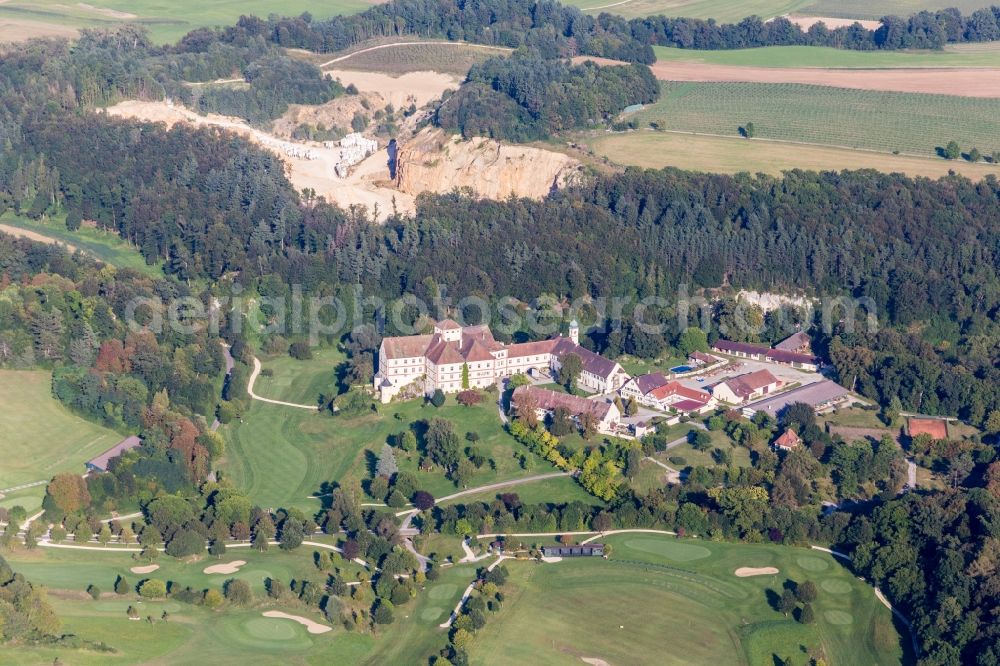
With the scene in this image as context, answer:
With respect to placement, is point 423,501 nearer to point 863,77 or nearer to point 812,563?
point 812,563

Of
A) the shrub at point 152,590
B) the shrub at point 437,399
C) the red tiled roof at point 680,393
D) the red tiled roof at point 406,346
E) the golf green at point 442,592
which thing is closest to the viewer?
the shrub at point 152,590

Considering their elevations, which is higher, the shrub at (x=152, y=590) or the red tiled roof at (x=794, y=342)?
the red tiled roof at (x=794, y=342)

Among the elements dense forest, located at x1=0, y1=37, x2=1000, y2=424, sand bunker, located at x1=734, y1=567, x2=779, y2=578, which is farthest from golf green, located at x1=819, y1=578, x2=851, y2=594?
dense forest, located at x1=0, y1=37, x2=1000, y2=424

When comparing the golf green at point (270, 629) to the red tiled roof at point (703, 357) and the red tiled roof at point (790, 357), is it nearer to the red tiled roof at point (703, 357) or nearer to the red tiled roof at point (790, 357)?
the red tiled roof at point (703, 357)

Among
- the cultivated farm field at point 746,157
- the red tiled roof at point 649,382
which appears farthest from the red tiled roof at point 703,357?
the cultivated farm field at point 746,157

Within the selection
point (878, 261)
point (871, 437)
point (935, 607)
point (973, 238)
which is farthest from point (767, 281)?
point (935, 607)

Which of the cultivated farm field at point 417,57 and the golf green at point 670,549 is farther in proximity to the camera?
the cultivated farm field at point 417,57

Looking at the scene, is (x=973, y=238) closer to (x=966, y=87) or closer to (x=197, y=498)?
(x=966, y=87)

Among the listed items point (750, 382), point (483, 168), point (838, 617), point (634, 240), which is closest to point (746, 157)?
point (634, 240)
